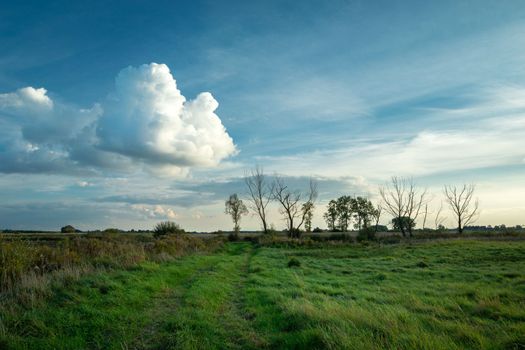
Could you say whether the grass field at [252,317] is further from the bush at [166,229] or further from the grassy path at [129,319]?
the bush at [166,229]

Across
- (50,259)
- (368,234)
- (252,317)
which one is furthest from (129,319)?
(368,234)

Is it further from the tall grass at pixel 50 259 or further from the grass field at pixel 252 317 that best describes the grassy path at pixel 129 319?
the tall grass at pixel 50 259

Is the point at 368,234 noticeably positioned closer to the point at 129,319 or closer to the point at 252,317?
the point at 252,317

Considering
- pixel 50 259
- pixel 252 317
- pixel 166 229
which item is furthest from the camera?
pixel 166 229

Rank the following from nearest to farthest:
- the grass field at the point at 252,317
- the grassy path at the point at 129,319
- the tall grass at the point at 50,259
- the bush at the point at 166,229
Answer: the grass field at the point at 252,317 < the grassy path at the point at 129,319 < the tall grass at the point at 50,259 < the bush at the point at 166,229

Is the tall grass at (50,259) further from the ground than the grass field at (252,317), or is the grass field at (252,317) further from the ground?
the tall grass at (50,259)

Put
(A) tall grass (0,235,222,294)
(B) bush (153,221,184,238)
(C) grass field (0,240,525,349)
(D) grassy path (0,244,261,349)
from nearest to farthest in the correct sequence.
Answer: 1. (C) grass field (0,240,525,349)
2. (D) grassy path (0,244,261,349)
3. (A) tall grass (0,235,222,294)
4. (B) bush (153,221,184,238)

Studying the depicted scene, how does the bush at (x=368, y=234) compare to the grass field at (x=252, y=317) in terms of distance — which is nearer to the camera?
the grass field at (x=252, y=317)

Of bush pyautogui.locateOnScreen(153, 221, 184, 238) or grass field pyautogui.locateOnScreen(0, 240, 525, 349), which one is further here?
bush pyautogui.locateOnScreen(153, 221, 184, 238)

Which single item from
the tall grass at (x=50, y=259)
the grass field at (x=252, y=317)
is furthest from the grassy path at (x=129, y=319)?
the tall grass at (x=50, y=259)

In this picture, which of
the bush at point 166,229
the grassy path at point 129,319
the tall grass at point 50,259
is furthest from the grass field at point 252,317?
the bush at point 166,229

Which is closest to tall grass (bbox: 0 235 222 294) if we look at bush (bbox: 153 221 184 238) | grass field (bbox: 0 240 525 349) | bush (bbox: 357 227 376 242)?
grass field (bbox: 0 240 525 349)

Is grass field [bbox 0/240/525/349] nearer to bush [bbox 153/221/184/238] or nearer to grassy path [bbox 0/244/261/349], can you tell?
grassy path [bbox 0/244/261/349]

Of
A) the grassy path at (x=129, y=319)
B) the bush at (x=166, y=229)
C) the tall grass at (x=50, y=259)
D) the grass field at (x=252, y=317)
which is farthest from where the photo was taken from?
the bush at (x=166, y=229)
